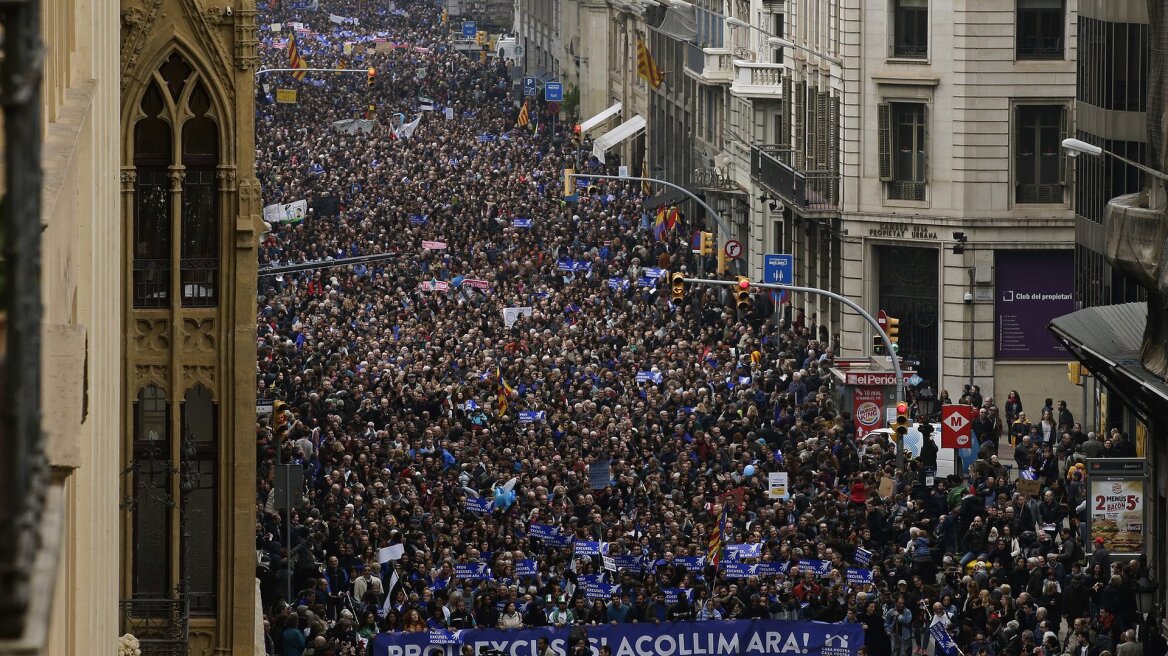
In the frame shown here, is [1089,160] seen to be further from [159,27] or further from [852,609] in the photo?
[159,27]

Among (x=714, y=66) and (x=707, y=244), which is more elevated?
(x=714, y=66)

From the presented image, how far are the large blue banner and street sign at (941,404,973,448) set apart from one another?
10.3 metres

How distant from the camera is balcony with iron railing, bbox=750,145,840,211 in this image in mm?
57594

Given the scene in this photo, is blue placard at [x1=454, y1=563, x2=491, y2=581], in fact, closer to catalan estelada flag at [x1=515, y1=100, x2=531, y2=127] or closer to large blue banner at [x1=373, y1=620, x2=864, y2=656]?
large blue banner at [x1=373, y1=620, x2=864, y2=656]

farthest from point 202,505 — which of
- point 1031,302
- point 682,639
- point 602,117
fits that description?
point 602,117

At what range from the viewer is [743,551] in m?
29.1

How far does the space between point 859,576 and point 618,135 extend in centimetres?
6606

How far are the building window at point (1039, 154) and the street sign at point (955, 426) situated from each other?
698 inches

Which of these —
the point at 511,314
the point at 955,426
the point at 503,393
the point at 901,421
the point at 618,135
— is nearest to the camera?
the point at 955,426

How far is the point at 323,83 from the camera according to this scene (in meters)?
132

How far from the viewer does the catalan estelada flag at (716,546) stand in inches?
1154

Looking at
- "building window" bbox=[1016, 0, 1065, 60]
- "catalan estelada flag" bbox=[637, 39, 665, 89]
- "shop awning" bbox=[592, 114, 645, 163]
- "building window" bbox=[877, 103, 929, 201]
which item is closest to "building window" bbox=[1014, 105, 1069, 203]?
"building window" bbox=[1016, 0, 1065, 60]

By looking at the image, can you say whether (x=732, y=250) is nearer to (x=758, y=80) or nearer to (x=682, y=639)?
(x=758, y=80)

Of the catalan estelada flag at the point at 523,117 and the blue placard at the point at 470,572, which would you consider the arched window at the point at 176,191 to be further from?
the catalan estelada flag at the point at 523,117
